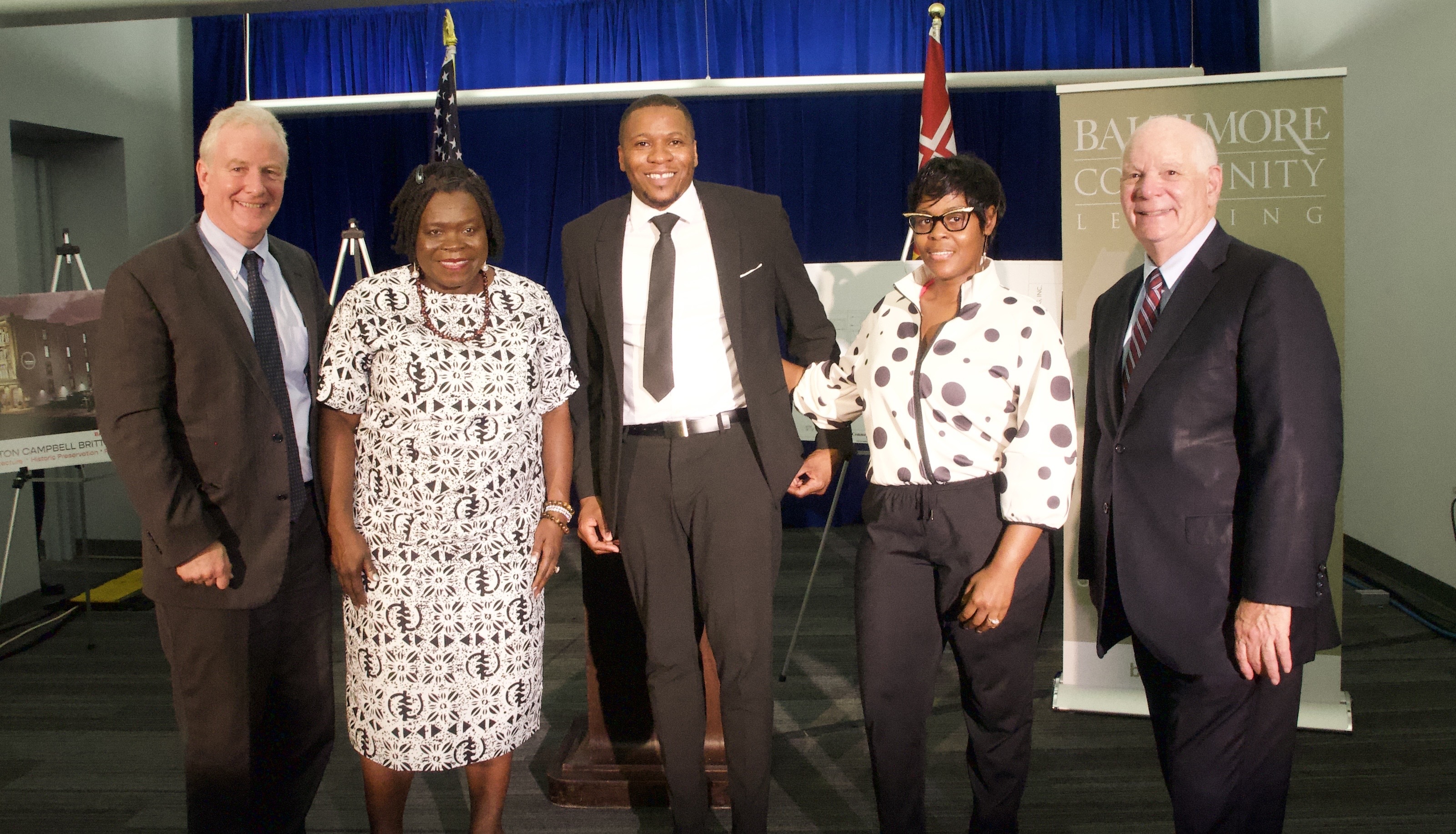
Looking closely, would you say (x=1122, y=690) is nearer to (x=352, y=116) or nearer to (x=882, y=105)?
(x=882, y=105)

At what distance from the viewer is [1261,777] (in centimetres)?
171

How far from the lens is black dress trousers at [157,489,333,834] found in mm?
1932

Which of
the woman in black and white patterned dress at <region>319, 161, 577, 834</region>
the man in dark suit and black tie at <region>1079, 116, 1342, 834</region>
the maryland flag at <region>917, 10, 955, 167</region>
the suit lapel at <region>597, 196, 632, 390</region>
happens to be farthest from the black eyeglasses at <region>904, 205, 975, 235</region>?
the maryland flag at <region>917, 10, 955, 167</region>

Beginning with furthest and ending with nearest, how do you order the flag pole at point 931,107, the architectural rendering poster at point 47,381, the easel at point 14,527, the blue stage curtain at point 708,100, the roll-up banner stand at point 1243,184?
the blue stage curtain at point 708,100, the flag pole at point 931,107, the easel at point 14,527, the architectural rendering poster at point 47,381, the roll-up banner stand at point 1243,184

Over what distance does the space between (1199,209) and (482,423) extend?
55.6 inches

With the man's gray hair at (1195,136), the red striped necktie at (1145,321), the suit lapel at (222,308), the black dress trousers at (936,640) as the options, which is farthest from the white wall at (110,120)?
the man's gray hair at (1195,136)

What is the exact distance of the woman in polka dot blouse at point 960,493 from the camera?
1.83m

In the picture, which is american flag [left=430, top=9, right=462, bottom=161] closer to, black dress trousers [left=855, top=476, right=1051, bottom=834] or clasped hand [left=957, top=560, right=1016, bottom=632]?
black dress trousers [left=855, top=476, right=1051, bottom=834]

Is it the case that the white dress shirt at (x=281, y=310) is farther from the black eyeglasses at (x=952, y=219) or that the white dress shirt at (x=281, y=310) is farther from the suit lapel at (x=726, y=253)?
the black eyeglasses at (x=952, y=219)

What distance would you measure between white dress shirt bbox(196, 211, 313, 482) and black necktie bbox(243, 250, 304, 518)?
0.4 inches

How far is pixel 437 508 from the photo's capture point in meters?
1.95

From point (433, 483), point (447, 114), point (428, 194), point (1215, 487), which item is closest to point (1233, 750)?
point (1215, 487)

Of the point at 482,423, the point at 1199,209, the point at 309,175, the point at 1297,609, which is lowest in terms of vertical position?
the point at 1297,609

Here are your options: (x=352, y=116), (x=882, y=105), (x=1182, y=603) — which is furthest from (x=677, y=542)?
(x=352, y=116)
